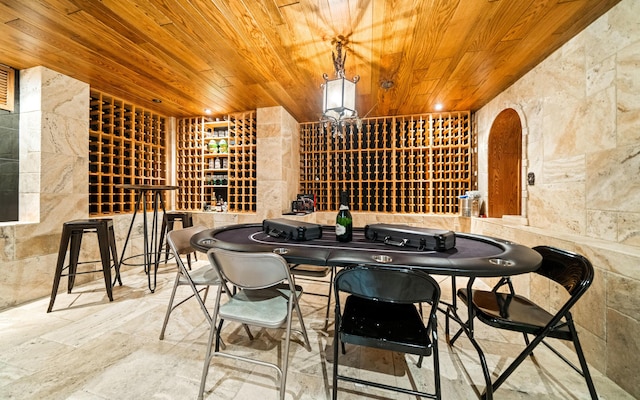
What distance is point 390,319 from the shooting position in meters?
1.31

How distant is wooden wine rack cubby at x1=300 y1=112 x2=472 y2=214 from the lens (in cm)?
378

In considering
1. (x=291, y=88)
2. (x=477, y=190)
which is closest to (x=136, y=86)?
(x=291, y=88)

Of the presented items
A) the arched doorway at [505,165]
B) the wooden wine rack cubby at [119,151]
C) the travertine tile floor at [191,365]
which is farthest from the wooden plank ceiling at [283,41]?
the travertine tile floor at [191,365]

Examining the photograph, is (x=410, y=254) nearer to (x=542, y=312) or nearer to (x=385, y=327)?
(x=385, y=327)

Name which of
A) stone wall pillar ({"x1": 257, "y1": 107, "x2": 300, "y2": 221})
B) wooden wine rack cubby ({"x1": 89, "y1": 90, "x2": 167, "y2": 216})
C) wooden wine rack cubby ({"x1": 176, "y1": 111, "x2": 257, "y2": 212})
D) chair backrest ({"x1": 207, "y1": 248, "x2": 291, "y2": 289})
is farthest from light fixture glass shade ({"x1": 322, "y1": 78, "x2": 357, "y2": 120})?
wooden wine rack cubby ({"x1": 89, "y1": 90, "x2": 167, "y2": 216})

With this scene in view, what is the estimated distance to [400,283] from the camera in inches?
42.0

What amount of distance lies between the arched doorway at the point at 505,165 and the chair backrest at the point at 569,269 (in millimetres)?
1856

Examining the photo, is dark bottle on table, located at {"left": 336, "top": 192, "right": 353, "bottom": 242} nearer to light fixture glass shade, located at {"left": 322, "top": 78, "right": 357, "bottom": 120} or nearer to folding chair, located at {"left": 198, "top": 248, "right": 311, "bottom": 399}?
folding chair, located at {"left": 198, "top": 248, "right": 311, "bottom": 399}

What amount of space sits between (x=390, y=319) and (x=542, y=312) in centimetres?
90

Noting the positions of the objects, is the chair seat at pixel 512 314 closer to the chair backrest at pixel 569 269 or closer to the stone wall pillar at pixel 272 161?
the chair backrest at pixel 569 269

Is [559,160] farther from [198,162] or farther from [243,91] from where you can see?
[198,162]

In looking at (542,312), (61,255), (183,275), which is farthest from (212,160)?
(542,312)

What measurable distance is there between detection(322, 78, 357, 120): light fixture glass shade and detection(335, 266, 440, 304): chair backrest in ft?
4.49

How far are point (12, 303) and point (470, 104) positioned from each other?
18.7 ft
